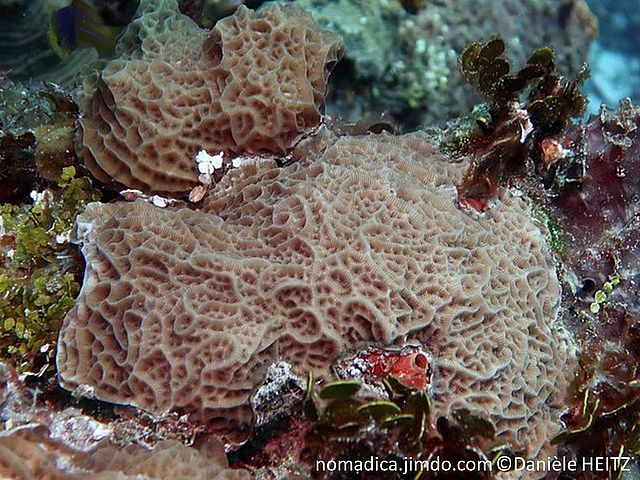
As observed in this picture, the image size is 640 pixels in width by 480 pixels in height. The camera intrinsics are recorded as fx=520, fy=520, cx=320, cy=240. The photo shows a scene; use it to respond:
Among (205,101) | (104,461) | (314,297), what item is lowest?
(104,461)

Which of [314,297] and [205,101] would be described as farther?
[205,101]

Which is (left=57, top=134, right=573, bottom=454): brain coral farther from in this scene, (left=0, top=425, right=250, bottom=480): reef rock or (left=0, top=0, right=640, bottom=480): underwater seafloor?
(left=0, top=425, right=250, bottom=480): reef rock

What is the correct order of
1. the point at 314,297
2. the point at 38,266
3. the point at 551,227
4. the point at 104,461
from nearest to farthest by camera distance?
1. the point at 104,461
2. the point at 314,297
3. the point at 38,266
4. the point at 551,227

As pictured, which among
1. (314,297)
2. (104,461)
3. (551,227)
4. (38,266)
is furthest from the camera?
(551,227)

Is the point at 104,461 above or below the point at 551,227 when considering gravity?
below

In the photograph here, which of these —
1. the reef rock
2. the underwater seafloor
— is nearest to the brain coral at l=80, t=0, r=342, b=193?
the underwater seafloor

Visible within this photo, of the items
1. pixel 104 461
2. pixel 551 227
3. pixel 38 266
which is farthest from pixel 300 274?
pixel 551 227

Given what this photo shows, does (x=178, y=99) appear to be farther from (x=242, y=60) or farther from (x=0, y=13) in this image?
(x=0, y=13)

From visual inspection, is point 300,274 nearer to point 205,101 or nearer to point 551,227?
point 205,101
